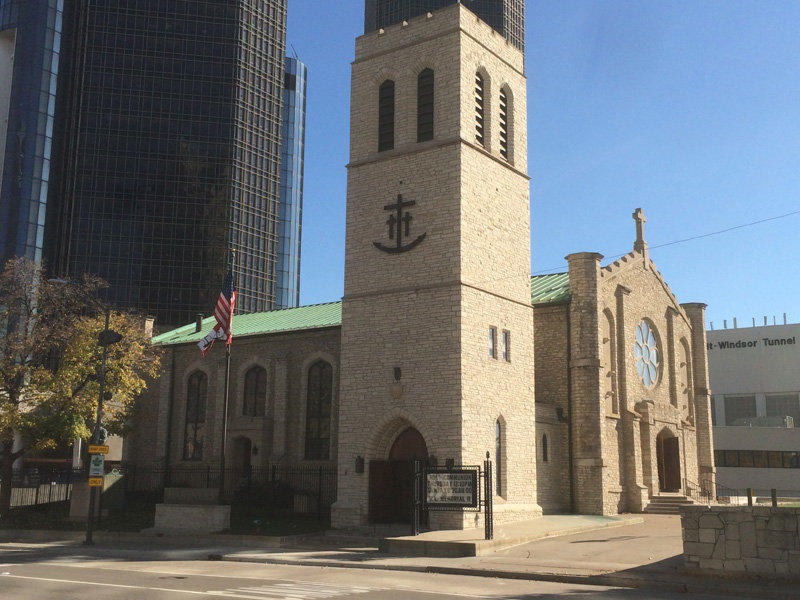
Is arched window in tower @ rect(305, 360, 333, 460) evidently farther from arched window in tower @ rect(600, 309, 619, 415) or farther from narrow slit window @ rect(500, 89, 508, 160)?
narrow slit window @ rect(500, 89, 508, 160)

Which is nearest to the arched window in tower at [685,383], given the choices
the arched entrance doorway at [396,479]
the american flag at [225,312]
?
the arched entrance doorway at [396,479]

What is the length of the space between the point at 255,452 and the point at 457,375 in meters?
13.6

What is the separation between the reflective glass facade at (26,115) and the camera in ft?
315

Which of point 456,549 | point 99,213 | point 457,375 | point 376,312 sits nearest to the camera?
point 456,549

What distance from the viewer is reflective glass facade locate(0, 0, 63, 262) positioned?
315 feet

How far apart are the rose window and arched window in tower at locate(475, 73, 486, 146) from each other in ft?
40.9

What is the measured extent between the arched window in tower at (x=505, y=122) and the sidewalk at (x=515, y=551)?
13.8 meters

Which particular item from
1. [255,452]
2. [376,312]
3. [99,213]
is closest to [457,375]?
[376,312]

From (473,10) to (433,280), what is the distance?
12696 centimetres

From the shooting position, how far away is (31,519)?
109 feet

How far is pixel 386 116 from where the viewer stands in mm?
31125

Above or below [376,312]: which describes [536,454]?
below

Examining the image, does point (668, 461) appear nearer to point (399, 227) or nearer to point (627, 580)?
point (399, 227)

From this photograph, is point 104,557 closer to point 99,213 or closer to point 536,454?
point 536,454
